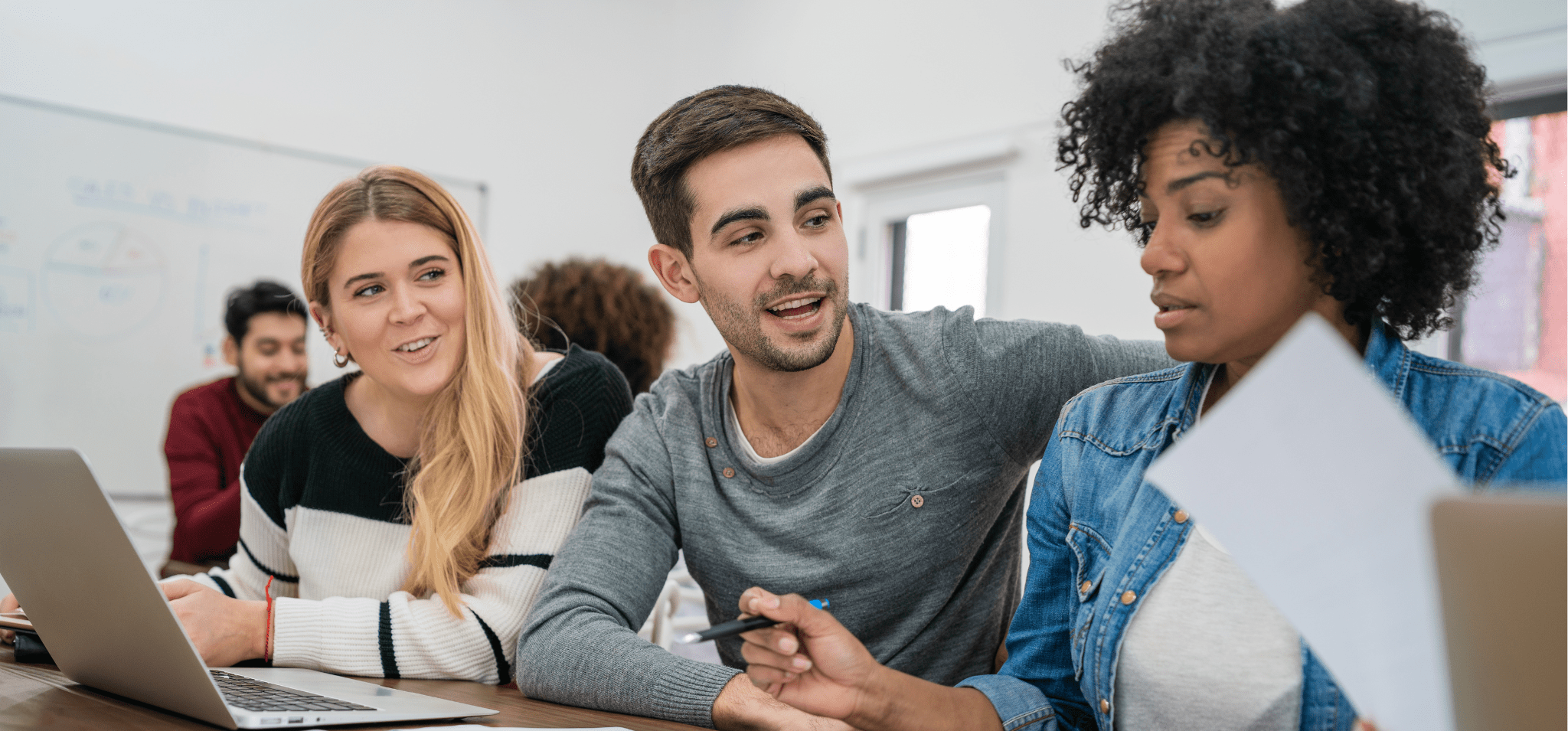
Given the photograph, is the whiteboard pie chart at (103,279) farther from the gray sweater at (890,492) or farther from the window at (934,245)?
the gray sweater at (890,492)

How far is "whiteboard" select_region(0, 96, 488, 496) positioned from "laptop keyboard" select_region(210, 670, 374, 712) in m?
→ 2.76

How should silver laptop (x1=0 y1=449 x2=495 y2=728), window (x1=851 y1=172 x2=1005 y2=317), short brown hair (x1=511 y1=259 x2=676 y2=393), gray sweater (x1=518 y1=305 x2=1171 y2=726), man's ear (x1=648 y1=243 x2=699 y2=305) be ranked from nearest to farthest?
silver laptop (x1=0 y1=449 x2=495 y2=728) < gray sweater (x1=518 y1=305 x2=1171 y2=726) < man's ear (x1=648 y1=243 x2=699 y2=305) < short brown hair (x1=511 y1=259 x2=676 y2=393) < window (x1=851 y1=172 x2=1005 y2=317)

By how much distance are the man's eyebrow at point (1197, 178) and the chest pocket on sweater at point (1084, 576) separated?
13.2 inches

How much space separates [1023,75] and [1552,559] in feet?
11.1

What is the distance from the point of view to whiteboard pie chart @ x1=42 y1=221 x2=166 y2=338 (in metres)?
3.27

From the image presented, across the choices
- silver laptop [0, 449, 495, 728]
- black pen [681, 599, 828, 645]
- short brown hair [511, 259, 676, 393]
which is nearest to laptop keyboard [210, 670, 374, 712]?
silver laptop [0, 449, 495, 728]

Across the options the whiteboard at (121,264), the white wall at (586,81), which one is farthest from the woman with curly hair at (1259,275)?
the whiteboard at (121,264)

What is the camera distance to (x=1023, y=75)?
3.58 metres

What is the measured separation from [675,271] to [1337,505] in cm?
109

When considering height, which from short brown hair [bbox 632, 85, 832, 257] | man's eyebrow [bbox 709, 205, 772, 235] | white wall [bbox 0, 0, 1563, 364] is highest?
white wall [bbox 0, 0, 1563, 364]

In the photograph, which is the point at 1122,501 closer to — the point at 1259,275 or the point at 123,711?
the point at 1259,275

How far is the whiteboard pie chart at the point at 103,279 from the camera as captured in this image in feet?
10.7

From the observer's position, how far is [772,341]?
51.1 inches

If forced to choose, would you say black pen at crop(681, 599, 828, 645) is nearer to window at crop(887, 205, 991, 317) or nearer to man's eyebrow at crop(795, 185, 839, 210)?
man's eyebrow at crop(795, 185, 839, 210)
